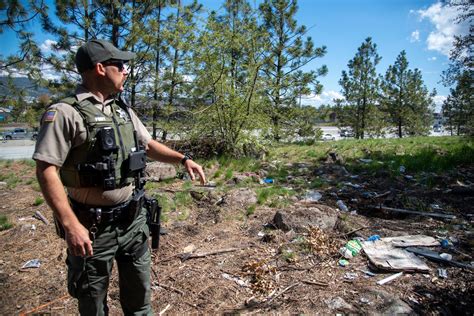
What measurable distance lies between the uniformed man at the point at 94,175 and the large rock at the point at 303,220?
2095 millimetres

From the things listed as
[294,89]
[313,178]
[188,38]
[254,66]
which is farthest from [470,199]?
[294,89]

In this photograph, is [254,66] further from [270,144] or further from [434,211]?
[434,211]

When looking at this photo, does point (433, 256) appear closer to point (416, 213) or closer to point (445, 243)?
point (445, 243)

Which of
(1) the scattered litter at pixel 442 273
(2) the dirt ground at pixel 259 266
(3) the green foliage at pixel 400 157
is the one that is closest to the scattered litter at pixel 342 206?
(2) the dirt ground at pixel 259 266

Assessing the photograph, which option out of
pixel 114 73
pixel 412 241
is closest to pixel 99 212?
pixel 114 73

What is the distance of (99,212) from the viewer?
1665 mm

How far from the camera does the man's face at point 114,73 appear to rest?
1727mm

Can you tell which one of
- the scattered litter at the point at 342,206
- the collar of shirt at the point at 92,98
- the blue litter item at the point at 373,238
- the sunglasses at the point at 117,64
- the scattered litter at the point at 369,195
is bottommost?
the blue litter item at the point at 373,238

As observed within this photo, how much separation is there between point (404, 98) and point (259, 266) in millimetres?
26228

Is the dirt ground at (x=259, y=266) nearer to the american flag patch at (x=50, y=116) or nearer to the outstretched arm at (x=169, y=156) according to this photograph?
the outstretched arm at (x=169, y=156)

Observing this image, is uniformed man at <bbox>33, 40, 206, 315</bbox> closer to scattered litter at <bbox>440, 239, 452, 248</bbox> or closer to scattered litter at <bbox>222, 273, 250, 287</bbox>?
scattered litter at <bbox>222, 273, 250, 287</bbox>

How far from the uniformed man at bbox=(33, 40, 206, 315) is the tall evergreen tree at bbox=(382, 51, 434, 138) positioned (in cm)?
2578

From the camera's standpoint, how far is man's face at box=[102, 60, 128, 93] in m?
1.73

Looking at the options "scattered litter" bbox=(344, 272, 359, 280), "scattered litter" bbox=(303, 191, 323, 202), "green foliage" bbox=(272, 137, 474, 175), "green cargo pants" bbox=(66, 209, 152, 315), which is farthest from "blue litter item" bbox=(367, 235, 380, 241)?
"green cargo pants" bbox=(66, 209, 152, 315)
